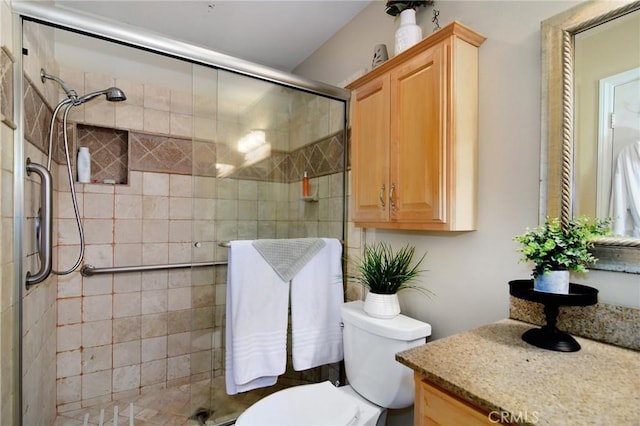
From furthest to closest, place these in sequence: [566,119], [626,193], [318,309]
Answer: [318,309], [566,119], [626,193]

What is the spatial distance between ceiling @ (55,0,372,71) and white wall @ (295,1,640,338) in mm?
746

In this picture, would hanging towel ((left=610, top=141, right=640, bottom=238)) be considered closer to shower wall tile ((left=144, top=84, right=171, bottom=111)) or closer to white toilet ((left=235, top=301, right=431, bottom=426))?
white toilet ((left=235, top=301, right=431, bottom=426))

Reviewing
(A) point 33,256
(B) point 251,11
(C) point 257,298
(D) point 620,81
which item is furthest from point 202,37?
(D) point 620,81

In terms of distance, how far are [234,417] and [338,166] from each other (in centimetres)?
155

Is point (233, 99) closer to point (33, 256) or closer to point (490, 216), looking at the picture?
point (33, 256)

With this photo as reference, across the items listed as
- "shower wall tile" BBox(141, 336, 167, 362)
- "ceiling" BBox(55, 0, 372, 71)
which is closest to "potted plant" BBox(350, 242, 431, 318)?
"ceiling" BBox(55, 0, 372, 71)

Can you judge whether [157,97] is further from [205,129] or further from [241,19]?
[205,129]

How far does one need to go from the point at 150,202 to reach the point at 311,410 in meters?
1.85

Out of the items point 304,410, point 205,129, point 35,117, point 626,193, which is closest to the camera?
point 626,193

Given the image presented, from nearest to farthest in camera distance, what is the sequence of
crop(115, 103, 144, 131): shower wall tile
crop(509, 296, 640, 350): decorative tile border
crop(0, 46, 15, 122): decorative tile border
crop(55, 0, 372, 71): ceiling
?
crop(509, 296, 640, 350): decorative tile border, crop(0, 46, 15, 122): decorative tile border, crop(55, 0, 372, 71): ceiling, crop(115, 103, 144, 131): shower wall tile

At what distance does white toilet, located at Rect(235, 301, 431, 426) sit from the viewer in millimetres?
1237

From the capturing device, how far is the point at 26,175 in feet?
4.41

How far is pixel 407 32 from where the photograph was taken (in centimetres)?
146

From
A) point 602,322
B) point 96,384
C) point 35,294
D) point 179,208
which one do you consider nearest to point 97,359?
point 96,384
